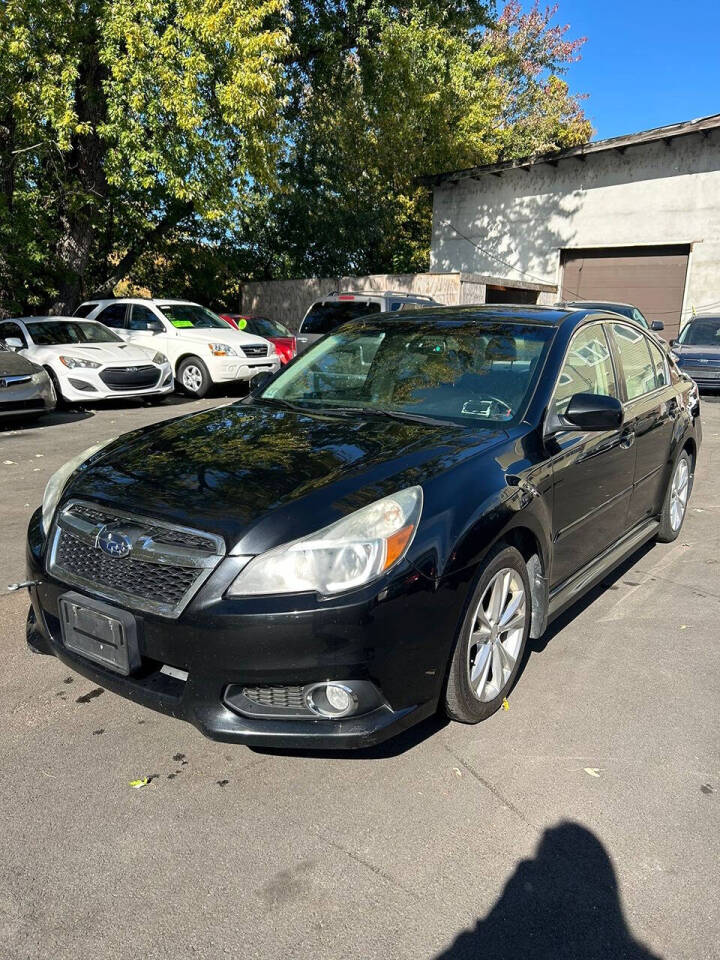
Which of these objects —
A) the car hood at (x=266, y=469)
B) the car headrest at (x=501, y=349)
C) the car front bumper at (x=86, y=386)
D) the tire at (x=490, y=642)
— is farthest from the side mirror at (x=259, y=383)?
the car front bumper at (x=86, y=386)

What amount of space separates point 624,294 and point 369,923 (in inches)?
831

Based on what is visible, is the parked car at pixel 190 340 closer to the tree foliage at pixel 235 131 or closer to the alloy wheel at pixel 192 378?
the alloy wheel at pixel 192 378

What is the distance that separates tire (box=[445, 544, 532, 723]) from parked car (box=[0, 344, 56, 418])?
27.1 feet

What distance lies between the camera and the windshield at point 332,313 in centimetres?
1309

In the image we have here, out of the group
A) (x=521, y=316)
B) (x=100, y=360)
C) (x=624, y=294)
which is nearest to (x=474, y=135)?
(x=624, y=294)

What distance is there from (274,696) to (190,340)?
11.6 metres

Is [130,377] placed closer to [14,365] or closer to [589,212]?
[14,365]

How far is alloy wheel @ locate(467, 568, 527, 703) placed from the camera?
2867 mm

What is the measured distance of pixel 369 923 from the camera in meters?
→ 2.03

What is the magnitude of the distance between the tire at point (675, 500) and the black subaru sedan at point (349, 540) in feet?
4.35

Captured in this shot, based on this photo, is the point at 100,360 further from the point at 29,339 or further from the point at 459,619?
the point at 459,619

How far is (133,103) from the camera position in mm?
12977

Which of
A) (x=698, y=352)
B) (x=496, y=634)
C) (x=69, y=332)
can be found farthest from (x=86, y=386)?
(x=698, y=352)

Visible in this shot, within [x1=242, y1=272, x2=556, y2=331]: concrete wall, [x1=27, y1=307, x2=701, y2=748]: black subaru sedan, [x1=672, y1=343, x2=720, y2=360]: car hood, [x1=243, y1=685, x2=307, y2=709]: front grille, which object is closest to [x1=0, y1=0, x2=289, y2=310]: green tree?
[x1=242, y1=272, x2=556, y2=331]: concrete wall
